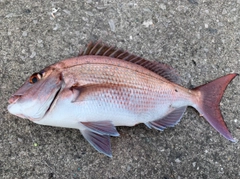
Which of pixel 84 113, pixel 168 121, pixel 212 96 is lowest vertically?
pixel 168 121

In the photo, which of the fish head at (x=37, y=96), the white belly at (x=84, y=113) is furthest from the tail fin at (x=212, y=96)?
the fish head at (x=37, y=96)

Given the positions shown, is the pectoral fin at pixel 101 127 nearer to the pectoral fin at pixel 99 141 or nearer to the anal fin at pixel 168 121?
the pectoral fin at pixel 99 141

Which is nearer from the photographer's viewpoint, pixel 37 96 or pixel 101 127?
pixel 37 96

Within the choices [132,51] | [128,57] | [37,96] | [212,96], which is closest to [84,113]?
[37,96]

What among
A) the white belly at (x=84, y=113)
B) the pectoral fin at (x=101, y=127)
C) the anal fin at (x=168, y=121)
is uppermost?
the white belly at (x=84, y=113)

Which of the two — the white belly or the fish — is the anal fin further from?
the white belly

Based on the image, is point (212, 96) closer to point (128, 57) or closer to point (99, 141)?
point (128, 57)

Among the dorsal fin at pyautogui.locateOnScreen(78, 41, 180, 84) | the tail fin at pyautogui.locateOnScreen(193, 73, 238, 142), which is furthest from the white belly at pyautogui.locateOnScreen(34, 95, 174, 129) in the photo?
the tail fin at pyautogui.locateOnScreen(193, 73, 238, 142)
